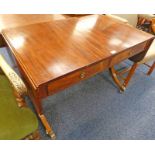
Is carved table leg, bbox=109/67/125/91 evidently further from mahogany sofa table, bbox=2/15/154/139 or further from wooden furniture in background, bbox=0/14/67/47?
wooden furniture in background, bbox=0/14/67/47

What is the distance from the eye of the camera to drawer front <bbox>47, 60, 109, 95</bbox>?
79 centimetres

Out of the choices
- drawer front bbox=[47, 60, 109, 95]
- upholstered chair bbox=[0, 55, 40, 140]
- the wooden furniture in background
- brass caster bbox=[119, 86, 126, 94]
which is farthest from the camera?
brass caster bbox=[119, 86, 126, 94]

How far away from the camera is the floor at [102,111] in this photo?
4.30ft

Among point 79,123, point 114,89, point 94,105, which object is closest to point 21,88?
point 79,123

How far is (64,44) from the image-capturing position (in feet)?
3.30

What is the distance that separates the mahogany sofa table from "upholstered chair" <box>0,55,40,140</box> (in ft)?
0.25

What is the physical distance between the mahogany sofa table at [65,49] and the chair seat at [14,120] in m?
0.12

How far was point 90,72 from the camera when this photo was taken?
36.9 inches

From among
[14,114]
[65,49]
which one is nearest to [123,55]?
[65,49]

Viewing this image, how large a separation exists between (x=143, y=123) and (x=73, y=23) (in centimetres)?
119

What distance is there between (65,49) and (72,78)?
8.8 inches

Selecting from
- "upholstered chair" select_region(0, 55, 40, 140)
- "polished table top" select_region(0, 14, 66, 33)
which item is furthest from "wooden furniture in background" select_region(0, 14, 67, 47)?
"upholstered chair" select_region(0, 55, 40, 140)

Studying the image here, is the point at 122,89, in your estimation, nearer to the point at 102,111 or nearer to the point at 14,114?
the point at 102,111
